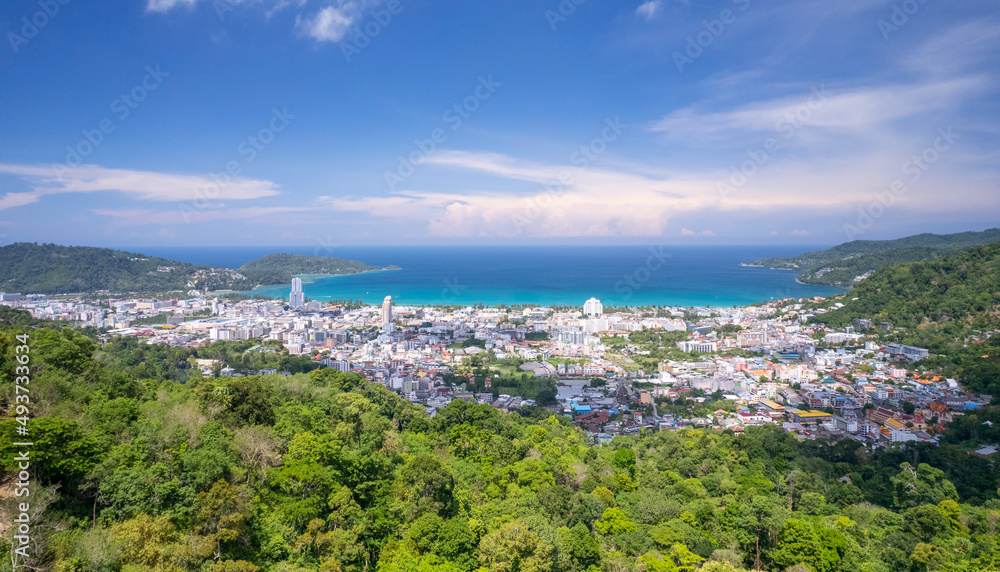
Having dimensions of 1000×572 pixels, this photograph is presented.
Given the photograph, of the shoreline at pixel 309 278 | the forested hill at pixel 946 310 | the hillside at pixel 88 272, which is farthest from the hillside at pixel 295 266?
the forested hill at pixel 946 310

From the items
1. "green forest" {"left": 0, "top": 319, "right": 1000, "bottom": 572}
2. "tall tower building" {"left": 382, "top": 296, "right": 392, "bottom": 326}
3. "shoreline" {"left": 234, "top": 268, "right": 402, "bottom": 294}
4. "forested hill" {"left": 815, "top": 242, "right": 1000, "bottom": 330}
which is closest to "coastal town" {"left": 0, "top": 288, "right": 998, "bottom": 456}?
"tall tower building" {"left": 382, "top": 296, "right": 392, "bottom": 326}

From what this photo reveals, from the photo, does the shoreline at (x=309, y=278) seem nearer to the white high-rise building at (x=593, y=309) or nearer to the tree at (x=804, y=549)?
the white high-rise building at (x=593, y=309)

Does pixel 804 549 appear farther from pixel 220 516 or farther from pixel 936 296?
pixel 936 296

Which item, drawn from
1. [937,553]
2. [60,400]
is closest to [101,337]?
[60,400]

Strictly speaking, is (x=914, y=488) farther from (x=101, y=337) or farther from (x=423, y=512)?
(x=101, y=337)

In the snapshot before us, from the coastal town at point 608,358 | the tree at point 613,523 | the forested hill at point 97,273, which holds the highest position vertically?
Answer: the forested hill at point 97,273

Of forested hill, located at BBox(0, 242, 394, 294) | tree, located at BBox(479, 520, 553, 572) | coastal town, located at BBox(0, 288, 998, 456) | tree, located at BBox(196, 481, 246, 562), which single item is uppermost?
forested hill, located at BBox(0, 242, 394, 294)

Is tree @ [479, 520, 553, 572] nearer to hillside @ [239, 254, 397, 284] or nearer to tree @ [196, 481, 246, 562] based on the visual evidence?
tree @ [196, 481, 246, 562]
